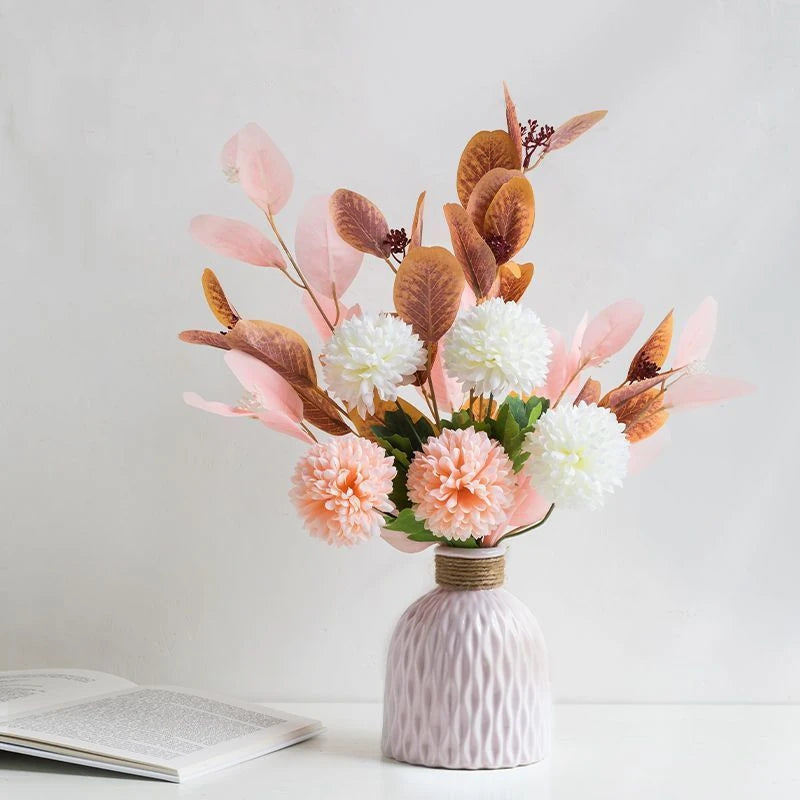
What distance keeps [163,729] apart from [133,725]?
0.09 ft

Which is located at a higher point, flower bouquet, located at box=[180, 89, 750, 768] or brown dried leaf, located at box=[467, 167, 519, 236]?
brown dried leaf, located at box=[467, 167, 519, 236]

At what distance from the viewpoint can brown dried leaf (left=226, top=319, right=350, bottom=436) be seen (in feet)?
2.94

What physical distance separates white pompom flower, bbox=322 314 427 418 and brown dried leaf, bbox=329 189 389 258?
76 millimetres

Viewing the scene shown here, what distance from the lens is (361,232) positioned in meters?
0.89

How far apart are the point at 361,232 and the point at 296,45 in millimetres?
401

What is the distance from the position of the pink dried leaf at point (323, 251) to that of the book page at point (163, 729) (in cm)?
42

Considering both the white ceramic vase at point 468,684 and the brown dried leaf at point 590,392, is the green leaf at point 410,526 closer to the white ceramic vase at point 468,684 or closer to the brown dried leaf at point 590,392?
the white ceramic vase at point 468,684

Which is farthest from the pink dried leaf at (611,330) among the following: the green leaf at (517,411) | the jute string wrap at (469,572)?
the jute string wrap at (469,572)

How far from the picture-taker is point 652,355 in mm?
916

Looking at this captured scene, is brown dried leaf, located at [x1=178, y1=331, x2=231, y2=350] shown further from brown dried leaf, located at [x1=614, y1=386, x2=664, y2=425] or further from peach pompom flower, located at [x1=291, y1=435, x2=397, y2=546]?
brown dried leaf, located at [x1=614, y1=386, x2=664, y2=425]

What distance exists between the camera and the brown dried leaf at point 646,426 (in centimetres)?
93

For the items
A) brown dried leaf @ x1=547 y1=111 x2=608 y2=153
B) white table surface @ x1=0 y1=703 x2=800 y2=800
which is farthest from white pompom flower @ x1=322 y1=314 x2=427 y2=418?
white table surface @ x1=0 y1=703 x2=800 y2=800

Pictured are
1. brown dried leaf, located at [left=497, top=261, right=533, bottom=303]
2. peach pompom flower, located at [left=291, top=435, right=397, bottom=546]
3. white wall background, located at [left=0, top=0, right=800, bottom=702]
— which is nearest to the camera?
peach pompom flower, located at [left=291, top=435, right=397, bottom=546]

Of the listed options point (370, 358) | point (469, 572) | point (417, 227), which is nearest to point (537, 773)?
point (469, 572)
